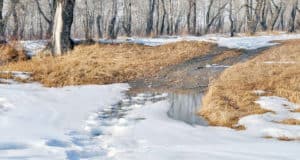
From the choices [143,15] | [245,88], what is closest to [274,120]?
[245,88]

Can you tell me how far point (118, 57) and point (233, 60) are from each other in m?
3.71

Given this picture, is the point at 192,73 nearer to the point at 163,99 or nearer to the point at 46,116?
the point at 163,99

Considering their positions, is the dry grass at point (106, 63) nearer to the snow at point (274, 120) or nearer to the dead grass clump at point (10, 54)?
the dead grass clump at point (10, 54)

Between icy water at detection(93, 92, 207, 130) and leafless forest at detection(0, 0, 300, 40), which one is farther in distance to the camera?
leafless forest at detection(0, 0, 300, 40)

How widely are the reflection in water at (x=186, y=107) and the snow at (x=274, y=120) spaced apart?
0.79m

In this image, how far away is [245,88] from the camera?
371 inches

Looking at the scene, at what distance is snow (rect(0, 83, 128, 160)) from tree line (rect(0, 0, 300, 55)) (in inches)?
222

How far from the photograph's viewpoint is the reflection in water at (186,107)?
734 centimetres

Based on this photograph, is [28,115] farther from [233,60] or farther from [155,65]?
[233,60]

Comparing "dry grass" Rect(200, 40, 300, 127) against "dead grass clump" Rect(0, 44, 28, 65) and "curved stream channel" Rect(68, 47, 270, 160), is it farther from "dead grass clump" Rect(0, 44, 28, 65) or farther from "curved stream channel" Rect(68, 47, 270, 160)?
"dead grass clump" Rect(0, 44, 28, 65)

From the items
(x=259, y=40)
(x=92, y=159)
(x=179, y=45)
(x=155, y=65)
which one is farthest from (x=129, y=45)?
(x=92, y=159)

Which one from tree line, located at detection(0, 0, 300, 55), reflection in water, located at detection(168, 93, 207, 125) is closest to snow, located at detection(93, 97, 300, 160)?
reflection in water, located at detection(168, 93, 207, 125)

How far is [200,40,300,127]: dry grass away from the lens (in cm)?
742

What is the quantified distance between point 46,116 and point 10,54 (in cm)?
A: 733
